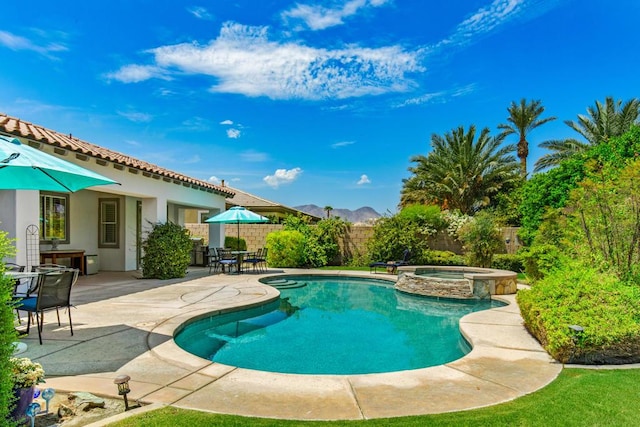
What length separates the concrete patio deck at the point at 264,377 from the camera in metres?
3.88

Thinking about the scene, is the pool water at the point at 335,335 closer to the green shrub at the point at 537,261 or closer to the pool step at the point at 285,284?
the green shrub at the point at 537,261

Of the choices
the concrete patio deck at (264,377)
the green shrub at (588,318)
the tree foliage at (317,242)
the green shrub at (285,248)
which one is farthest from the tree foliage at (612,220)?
the tree foliage at (317,242)

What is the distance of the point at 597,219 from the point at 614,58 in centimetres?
1491

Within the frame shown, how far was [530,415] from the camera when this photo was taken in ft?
11.9

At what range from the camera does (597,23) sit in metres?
14.9

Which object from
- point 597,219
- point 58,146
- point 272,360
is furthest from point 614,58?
point 58,146

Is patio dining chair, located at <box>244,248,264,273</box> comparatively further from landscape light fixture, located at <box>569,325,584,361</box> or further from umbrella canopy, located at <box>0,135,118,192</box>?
landscape light fixture, located at <box>569,325,584,361</box>

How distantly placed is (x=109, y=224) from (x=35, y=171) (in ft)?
34.8

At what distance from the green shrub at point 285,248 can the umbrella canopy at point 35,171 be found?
12.5 m

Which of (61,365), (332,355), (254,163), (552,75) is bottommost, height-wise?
(332,355)

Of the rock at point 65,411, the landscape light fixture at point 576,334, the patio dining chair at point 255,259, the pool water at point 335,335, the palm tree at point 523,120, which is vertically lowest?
the pool water at point 335,335

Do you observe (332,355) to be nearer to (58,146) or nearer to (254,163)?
(58,146)

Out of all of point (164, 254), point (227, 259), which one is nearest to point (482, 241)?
point (227, 259)

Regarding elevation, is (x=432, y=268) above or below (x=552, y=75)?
below
